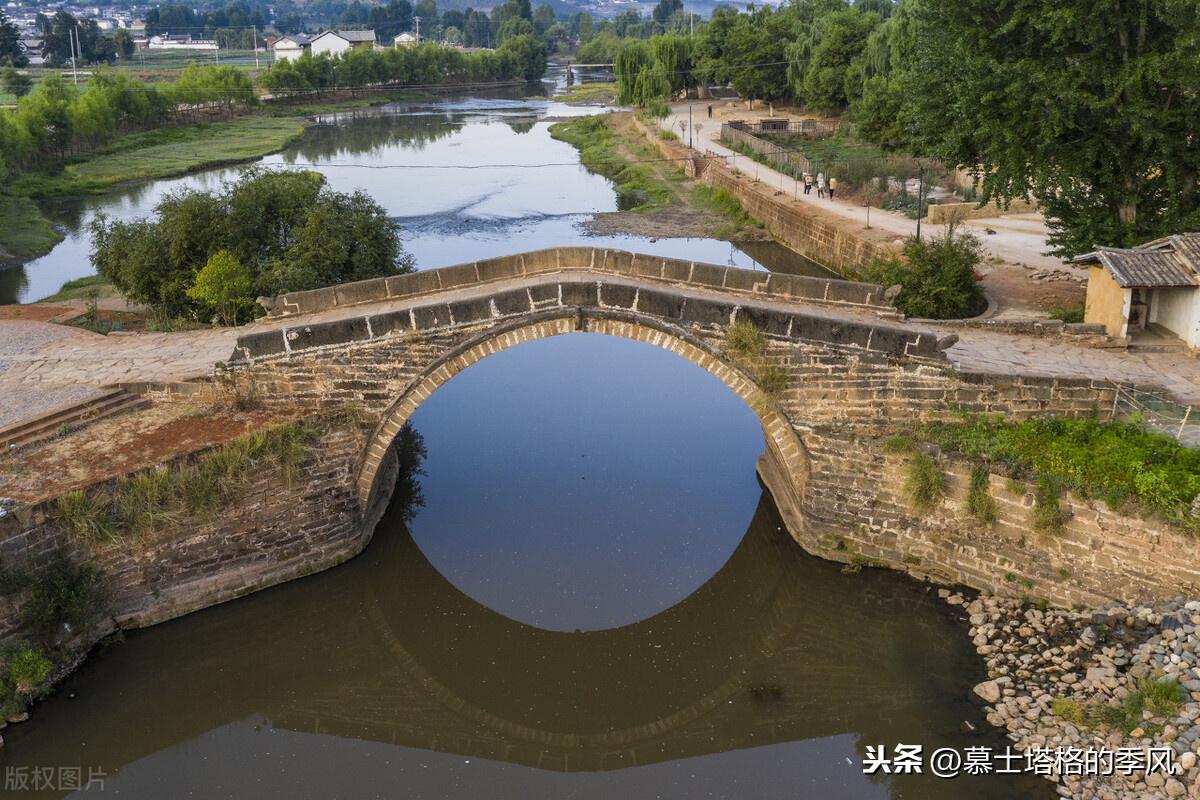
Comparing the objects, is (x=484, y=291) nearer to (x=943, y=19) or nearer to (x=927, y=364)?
(x=927, y=364)

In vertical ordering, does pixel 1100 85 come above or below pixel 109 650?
above

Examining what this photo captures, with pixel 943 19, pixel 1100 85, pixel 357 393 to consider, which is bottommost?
pixel 357 393

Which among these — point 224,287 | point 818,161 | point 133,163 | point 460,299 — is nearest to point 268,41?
point 133,163

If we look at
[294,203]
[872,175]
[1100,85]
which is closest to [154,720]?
[294,203]

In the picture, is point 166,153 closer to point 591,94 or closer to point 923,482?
point 591,94

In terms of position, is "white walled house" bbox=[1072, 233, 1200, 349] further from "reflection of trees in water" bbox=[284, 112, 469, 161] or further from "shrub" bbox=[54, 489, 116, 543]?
"reflection of trees in water" bbox=[284, 112, 469, 161]

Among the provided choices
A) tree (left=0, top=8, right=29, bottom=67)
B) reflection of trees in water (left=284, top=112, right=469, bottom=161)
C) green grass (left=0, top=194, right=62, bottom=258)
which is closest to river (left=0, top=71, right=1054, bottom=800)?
green grass (left=0, top=194, right=62, bottom=258)
